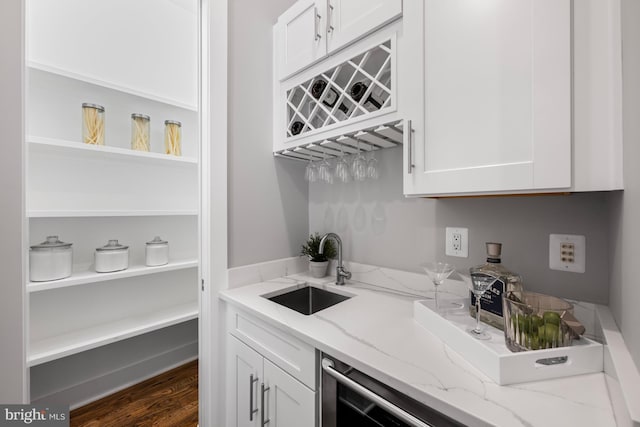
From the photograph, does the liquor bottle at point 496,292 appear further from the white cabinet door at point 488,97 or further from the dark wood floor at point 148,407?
the dark wood floor at point 148,407

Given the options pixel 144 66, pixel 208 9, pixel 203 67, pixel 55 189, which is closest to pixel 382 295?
pixel 203 67

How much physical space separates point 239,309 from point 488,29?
4.52 feet

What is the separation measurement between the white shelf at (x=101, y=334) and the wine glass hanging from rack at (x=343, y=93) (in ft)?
5.02

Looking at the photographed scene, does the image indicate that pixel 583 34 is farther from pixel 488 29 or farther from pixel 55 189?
pixel 55 189

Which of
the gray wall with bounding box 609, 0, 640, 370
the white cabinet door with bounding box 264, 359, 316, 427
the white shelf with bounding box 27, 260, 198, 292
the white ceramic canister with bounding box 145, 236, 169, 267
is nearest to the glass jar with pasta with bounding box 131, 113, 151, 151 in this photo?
the white ceramic canister with bounding box 145, 236, 169, 267

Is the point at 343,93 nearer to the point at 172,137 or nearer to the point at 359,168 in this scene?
the point at 359,168

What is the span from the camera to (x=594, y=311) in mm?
851

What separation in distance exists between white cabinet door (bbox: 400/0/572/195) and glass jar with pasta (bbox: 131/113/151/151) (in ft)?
5.57

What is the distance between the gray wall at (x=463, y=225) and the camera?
2.88 ft

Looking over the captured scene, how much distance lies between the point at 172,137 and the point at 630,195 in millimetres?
2248

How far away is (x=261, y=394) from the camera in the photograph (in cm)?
109

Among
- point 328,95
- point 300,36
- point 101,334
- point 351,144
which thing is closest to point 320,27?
point 300,36

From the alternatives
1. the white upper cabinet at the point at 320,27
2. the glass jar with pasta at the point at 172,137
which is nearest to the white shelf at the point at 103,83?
the glass jar with pasta at the point at 172,137

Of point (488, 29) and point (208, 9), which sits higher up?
point (208, 9)
